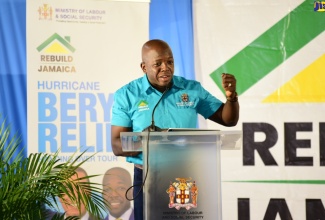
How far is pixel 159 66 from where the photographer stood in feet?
11.1

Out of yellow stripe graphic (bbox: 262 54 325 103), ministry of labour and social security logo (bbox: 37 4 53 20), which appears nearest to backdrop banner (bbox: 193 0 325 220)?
yellow stripe graphic (bbox: 262 54 325 103)

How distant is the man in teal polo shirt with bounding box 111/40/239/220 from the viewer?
3.34 meters

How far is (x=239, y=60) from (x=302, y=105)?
0.68 meters

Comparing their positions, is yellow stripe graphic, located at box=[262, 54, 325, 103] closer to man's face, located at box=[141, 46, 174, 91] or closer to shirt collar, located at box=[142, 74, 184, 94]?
shirt collar, located at box=[142, 74, 184, 94]

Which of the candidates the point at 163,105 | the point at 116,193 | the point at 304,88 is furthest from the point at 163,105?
the point at 304,88

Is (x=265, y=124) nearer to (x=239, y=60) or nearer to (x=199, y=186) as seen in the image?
(x=239, y=60)

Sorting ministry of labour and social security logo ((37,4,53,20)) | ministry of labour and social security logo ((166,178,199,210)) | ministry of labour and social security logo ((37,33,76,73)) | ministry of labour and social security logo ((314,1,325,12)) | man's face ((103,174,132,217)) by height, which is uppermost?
ministry of labour and social security logo ((314,1,325,12))

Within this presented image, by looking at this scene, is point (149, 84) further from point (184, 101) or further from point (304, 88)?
point (304, 88)

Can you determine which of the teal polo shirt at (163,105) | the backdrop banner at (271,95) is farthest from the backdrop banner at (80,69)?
the teal polo shirt at (163,105)

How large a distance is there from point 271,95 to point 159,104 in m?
2.14

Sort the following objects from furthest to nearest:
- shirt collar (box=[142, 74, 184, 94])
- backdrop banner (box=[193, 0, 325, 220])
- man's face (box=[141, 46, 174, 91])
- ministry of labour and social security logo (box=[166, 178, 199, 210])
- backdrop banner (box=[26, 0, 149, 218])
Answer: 1. backdrop banner (box=[193, 0, 325, 220])
2. backdrop banner (box=[26, 0, 149, 218])
3. shirt collar (box=[142, 74, 184, 94])
4. man's face (box=[141, 46, 174, 91])
5. ministry of labour and social security logo (box=[166, 178, 199, 210])

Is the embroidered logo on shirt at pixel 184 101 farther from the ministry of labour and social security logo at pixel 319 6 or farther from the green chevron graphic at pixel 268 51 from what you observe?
the ministry of labour and social security logo at pixel 319 6

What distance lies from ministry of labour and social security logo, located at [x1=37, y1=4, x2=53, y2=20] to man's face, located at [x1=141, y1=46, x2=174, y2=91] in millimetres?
1916

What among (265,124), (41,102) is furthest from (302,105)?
(41,102)
